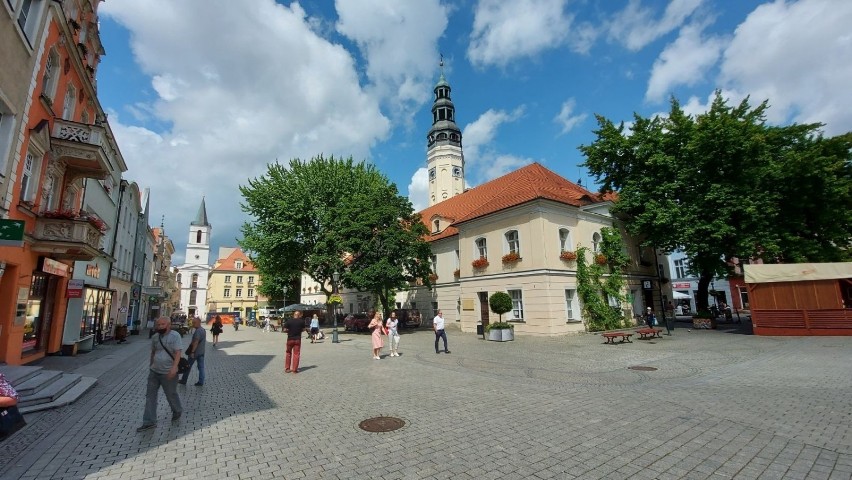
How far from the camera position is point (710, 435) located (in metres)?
5.59

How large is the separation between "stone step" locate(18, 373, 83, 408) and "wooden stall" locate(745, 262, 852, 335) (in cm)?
2616

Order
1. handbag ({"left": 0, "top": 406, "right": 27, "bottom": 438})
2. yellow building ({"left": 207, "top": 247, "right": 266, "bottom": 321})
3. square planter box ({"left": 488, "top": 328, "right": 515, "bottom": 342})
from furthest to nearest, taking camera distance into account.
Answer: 1. yellow building ({"left": 207, "top": 247, "right": 266, "bottom": 321})
2. square planter box ({"left": 488, "top": 328, "right": 515, "bottom": 342})
3. handbag ({"left": 0, "top": 406, "right": 27, "bottom": 438})

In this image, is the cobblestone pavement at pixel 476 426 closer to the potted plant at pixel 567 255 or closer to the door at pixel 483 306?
the potted plant at pixel 567 255

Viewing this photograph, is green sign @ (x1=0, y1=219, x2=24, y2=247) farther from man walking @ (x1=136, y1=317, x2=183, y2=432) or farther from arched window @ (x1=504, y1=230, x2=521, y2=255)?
arched window @ (x1=504, y1=230, x2=521, y2=255)

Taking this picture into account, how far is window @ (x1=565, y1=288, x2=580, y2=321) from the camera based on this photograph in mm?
22734

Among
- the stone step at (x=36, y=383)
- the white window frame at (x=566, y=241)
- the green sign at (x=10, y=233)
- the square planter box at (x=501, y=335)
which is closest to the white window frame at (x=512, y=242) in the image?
the white window frame at (x=566, y=241)

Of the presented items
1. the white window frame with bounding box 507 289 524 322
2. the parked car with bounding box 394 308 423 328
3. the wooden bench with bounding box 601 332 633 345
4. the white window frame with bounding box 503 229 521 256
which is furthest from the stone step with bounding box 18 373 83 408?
the parked car with bounding box 394 308 423 328

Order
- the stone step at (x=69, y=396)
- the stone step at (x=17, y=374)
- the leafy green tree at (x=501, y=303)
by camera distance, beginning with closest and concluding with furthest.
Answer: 1. the stone step at (x=69, y=396)
2. the stone step at (x=17, y=374)
3. the leafy green tree at (x=501, y=303)

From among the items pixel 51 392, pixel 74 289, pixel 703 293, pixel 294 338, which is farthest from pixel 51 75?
pixel 703 293

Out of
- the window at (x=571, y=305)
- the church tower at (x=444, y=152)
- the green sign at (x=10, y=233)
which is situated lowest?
the window at (x=571, y=305)

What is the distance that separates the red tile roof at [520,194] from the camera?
77.9ft

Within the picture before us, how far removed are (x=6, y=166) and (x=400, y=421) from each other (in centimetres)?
1202

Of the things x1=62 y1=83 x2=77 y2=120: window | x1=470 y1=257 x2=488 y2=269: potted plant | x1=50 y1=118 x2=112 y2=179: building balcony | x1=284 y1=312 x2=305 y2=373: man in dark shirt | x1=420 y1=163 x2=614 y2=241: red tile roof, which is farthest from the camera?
x1=470 y1=257 x2=488 y2=269: potted plant

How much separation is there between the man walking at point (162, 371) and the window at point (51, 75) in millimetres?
Result: 11458
